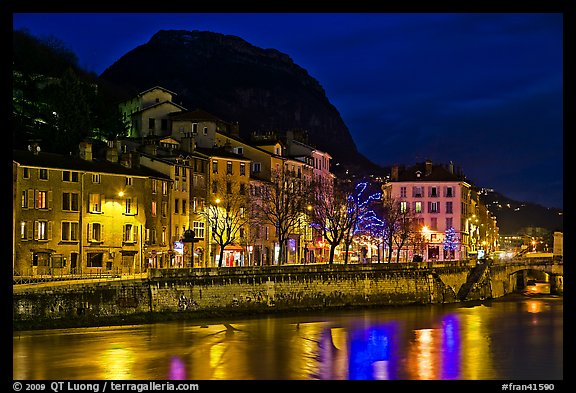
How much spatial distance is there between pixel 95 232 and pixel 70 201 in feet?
11.1

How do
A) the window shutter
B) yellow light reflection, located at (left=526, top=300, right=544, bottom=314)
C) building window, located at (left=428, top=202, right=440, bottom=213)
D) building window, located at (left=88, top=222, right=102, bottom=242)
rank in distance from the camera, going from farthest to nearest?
1. building window, located at (left=428, top=202, right=440, bottom=213)
2. yellow light reflection, located at (left=526, top=300, right=544, bottom=314)
3. building window, located at (left=88, top=222, right=102, bottom=242)
4. the window shutter

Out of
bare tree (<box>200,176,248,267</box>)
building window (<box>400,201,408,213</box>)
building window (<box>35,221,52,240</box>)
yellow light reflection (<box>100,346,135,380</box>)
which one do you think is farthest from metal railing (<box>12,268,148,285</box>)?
building window (<box>400,201,408,213</box>)

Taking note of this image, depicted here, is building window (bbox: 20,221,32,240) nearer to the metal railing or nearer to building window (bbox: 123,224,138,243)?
the metal railing

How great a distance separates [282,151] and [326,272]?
37735 mm

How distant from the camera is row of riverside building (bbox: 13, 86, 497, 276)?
6338 cm

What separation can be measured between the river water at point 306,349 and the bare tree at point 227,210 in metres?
20.9

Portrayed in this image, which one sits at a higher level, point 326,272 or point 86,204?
point 86,204

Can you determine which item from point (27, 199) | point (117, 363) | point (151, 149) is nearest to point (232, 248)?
point (151, 149)

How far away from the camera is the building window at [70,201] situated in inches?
2542

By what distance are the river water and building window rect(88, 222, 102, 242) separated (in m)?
14.7

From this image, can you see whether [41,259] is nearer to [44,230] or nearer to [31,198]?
[44,230]

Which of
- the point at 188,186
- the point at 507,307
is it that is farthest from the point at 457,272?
the point at 188,186

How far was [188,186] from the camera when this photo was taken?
260 feet

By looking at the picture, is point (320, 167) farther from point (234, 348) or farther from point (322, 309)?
point (234, 348)
